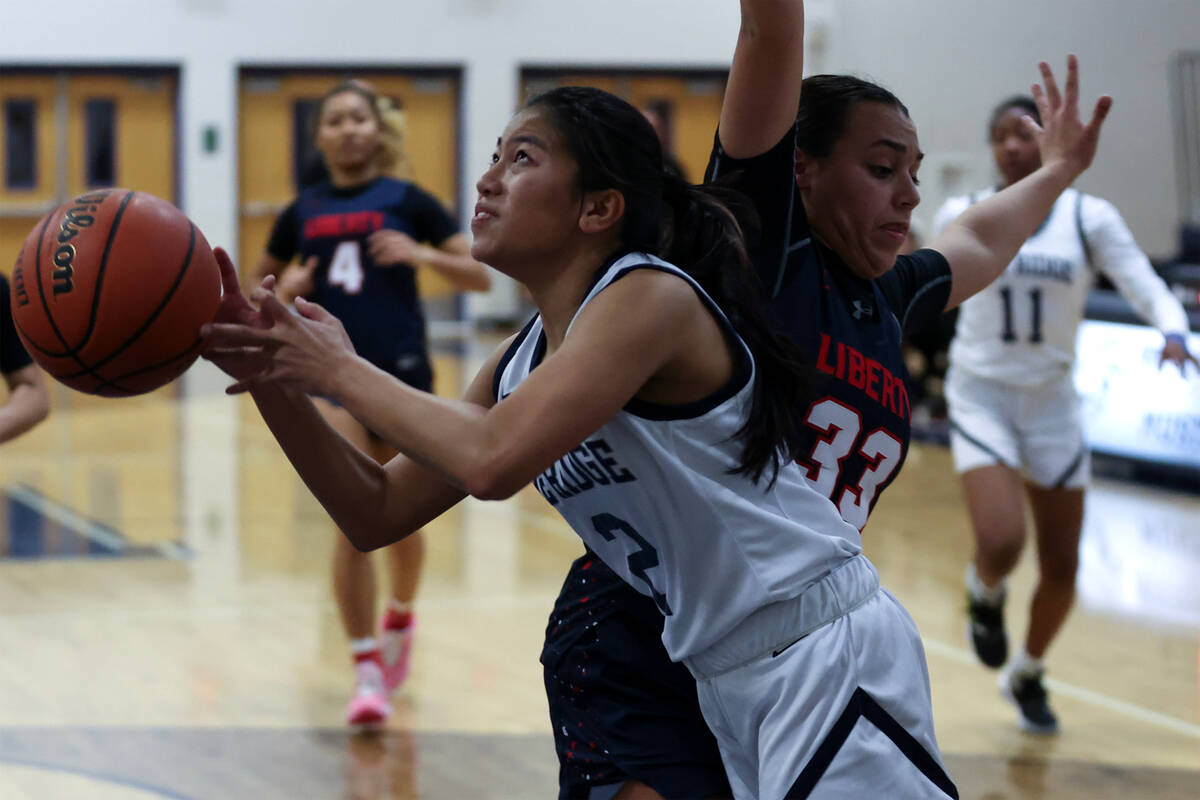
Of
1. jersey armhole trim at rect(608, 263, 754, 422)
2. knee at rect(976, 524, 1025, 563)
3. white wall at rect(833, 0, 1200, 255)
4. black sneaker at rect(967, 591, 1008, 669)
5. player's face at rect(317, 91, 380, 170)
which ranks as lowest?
black sneaker at rect(967, 591, 1008, 669)

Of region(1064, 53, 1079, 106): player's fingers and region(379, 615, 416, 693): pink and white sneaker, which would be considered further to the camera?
region(379, 615, 416, 693): pink and white sneaker

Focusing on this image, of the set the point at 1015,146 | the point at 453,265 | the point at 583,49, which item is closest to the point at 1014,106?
the point at 1015,146

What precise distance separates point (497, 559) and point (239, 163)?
392 inches

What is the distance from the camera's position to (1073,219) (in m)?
4.85

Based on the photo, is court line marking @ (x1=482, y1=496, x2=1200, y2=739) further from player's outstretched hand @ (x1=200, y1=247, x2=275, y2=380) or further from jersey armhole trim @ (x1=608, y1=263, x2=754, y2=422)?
player's outstretched hand @ (x1=200, y1=247, x2=275, y2=380)

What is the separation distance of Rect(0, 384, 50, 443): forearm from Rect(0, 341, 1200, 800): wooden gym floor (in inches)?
37.9

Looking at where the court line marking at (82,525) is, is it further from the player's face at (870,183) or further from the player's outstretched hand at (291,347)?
the player's outstretched hand at (291,347)

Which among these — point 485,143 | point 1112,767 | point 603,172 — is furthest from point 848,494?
point 485,143

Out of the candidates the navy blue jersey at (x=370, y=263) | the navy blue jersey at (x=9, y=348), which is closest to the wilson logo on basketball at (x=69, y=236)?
the navy blue jersey at (x=9, y=348)

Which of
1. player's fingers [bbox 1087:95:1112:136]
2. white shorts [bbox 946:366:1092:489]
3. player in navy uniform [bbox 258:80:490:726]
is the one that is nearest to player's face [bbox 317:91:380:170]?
player in navy uniform [bbox 258:80:490:726]

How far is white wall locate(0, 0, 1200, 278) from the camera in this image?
1510cm

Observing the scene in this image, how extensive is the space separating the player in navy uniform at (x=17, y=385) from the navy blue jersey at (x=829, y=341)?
2120 millimetres

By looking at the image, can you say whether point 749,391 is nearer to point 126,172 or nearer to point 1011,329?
point 1011,329

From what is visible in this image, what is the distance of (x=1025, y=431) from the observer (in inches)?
188
